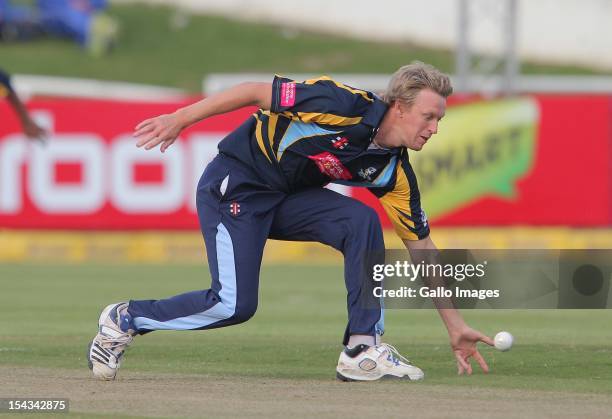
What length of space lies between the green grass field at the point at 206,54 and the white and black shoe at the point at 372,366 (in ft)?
122

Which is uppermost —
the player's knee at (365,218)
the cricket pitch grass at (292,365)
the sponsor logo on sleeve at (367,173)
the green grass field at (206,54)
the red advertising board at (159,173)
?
the sponsor logo on sleeve at (367,173)

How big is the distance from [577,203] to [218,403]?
1369 centimetres

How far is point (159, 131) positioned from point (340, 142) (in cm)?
105

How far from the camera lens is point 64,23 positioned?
49.3m

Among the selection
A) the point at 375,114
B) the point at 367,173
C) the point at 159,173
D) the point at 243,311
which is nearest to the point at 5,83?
the point at 243,311

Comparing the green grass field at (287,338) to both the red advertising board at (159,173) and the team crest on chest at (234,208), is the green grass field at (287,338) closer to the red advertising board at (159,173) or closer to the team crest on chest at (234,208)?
the team crest on chest at (234,208)

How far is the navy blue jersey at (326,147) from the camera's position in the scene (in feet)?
25.8

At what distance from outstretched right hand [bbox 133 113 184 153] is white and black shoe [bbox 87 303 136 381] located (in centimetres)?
125

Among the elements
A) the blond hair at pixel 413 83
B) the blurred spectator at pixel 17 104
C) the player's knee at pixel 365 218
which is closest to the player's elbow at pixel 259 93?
the blond hair at pixel 413 83

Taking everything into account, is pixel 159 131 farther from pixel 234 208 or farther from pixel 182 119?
pixel 234 208

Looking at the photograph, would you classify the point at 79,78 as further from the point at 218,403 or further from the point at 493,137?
the point at 218,403

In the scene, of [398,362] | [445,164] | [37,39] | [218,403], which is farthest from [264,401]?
[37,39]

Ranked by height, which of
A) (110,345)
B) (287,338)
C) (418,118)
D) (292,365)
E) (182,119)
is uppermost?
(182,119)

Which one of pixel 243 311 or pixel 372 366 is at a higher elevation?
pixel 243 311
